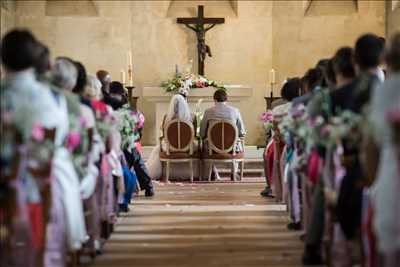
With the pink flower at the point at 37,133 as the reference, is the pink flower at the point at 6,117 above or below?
above

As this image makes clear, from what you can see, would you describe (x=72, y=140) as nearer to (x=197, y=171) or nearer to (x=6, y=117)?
(x=6, y=117)

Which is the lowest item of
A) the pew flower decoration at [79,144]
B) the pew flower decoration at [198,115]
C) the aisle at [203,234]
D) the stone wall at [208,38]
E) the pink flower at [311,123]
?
the aisle at [203,234]

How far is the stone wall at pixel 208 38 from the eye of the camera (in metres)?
15.3

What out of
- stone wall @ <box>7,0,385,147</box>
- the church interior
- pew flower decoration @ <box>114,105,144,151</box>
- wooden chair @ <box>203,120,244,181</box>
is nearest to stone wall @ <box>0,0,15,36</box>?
stone wall @ <box>7,0,385,147</box>

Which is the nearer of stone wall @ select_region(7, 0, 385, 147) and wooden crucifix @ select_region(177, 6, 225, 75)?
wooden crucifix @ select_region(177, 6, 225, 75)

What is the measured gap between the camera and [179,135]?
10992 millimetres

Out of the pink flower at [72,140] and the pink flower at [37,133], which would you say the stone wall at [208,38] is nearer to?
the pink flower at [72,140]

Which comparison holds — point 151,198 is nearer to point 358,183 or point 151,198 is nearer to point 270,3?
point 358,183

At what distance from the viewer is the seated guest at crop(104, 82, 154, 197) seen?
715cm

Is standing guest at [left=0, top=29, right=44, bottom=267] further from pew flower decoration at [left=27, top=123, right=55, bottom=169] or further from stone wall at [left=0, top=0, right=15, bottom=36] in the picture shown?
stone wall at [left=0, top=0, right=15, bottom=36]

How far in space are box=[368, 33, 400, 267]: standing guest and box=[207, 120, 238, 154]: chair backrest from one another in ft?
23.9

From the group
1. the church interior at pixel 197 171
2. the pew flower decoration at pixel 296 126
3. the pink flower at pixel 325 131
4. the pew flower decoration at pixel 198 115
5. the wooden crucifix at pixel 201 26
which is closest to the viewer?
the church interior at pixel 197 171

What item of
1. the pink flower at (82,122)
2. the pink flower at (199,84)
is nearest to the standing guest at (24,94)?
the pink flower at (82,122)

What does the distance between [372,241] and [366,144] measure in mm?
600
